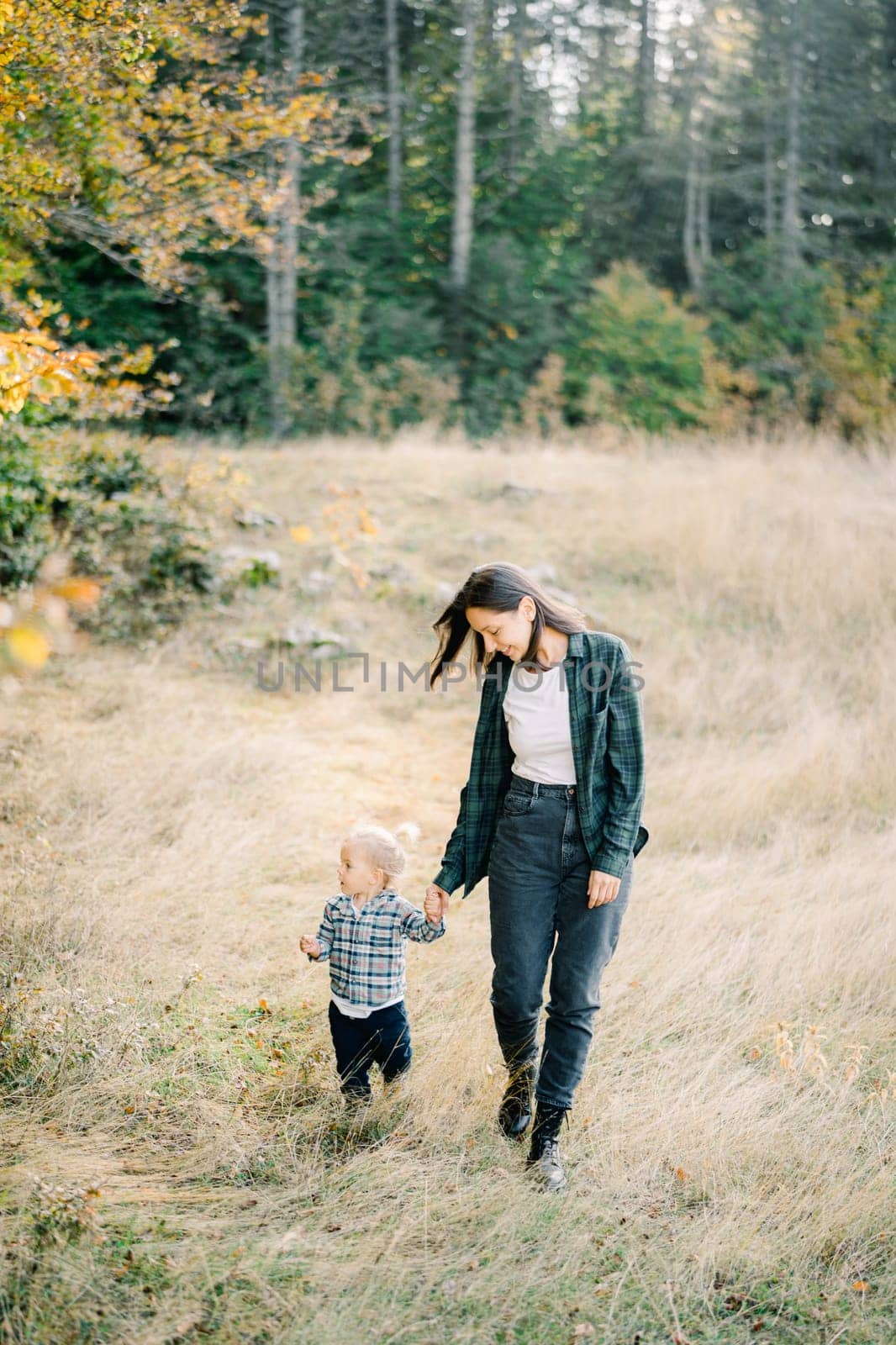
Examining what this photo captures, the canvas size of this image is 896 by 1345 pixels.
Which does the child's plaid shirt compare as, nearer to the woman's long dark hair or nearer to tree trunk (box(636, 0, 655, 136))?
the woman's long dark hair

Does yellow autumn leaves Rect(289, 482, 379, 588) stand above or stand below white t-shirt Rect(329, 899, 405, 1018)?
above

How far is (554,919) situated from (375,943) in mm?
558

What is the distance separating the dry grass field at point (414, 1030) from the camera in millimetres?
2592

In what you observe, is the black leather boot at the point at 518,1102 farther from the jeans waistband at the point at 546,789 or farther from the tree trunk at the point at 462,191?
the tree trunk at the point at 462,191

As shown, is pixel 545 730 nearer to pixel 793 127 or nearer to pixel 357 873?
pixel 357 873

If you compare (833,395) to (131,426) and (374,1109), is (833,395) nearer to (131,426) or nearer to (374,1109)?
(131,426)

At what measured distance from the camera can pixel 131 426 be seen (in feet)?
49.5

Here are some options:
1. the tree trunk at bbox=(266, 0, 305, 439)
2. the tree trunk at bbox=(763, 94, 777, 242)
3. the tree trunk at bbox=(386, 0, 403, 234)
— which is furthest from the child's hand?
the tree trunk at bbox=(763, 94, 777, 242)

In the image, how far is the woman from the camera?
2.93 metres

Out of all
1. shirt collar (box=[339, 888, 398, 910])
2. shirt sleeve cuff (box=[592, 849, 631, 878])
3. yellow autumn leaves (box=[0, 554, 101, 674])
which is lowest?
shirt collar (box=[339, 888, 398, 910])

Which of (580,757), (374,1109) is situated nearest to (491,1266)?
(374,1109)

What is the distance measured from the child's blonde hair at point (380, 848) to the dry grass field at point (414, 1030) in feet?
2.68

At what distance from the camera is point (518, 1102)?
3254 mm

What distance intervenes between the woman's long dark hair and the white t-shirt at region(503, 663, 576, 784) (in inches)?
2.6
